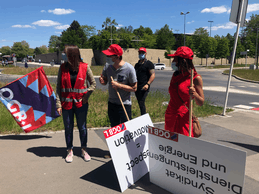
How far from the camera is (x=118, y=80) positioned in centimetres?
349

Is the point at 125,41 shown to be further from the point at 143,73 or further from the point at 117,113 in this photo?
the point at 117,113

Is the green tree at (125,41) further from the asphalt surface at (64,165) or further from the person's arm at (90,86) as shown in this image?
the person's arm at (90,86)

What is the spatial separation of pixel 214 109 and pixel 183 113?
5.47m

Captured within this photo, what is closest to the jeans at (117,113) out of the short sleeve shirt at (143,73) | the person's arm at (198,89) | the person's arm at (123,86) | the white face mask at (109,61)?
the person's arm at (123,86)

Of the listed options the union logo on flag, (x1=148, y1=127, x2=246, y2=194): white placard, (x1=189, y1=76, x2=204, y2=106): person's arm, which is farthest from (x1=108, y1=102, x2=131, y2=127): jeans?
the union logo on flag

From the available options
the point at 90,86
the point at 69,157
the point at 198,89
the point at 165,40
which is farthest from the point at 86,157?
the point at 165,40

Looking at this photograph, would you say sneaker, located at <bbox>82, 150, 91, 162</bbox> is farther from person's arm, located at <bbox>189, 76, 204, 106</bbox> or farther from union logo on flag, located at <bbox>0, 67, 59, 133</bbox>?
person's arm, located at <bbox>189, 76, 204, 106</bbox>

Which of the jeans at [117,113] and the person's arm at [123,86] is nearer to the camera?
the person's arm at [123,86]

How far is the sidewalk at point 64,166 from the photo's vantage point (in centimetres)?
293

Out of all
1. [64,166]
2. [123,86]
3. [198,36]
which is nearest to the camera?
[123,86]

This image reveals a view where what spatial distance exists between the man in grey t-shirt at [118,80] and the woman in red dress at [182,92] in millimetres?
923

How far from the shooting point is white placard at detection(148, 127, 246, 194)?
A: 2.04m

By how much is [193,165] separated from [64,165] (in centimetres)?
215

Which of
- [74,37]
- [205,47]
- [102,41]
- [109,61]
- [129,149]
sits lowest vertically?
[129,149]
